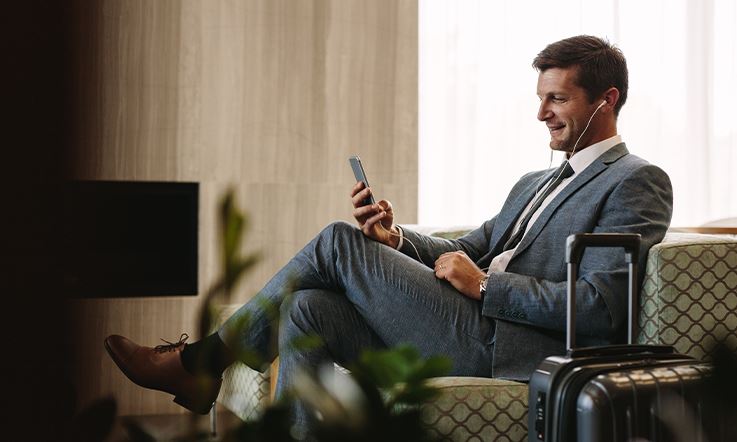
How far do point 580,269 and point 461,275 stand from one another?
28 centimetres

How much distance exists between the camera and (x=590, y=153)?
2.27m

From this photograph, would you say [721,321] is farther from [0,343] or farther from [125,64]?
[125,64]

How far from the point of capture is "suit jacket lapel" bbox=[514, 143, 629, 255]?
2.15m

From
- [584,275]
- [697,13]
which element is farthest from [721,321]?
[697,13]

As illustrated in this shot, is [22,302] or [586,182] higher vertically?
[586,182]

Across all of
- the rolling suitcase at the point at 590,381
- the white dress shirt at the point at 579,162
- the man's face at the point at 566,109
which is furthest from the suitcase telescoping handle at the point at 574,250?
the man's face at the point at 566,109

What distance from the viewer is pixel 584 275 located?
1.97 meters

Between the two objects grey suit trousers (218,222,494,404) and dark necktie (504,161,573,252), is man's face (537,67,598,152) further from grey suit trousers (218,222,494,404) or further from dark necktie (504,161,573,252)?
grey suit trousers (218,222,494,404)

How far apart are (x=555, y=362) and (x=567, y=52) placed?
978 mm

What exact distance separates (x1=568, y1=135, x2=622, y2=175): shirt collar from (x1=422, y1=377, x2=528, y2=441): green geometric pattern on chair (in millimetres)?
702

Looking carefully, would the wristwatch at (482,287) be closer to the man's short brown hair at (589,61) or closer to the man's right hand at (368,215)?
the man's right hand at (368,215)

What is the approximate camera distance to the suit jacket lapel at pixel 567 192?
7.06 feet

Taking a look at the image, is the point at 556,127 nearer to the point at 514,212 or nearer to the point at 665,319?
the point at 514,212

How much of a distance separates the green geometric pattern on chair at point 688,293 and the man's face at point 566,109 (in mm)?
476
